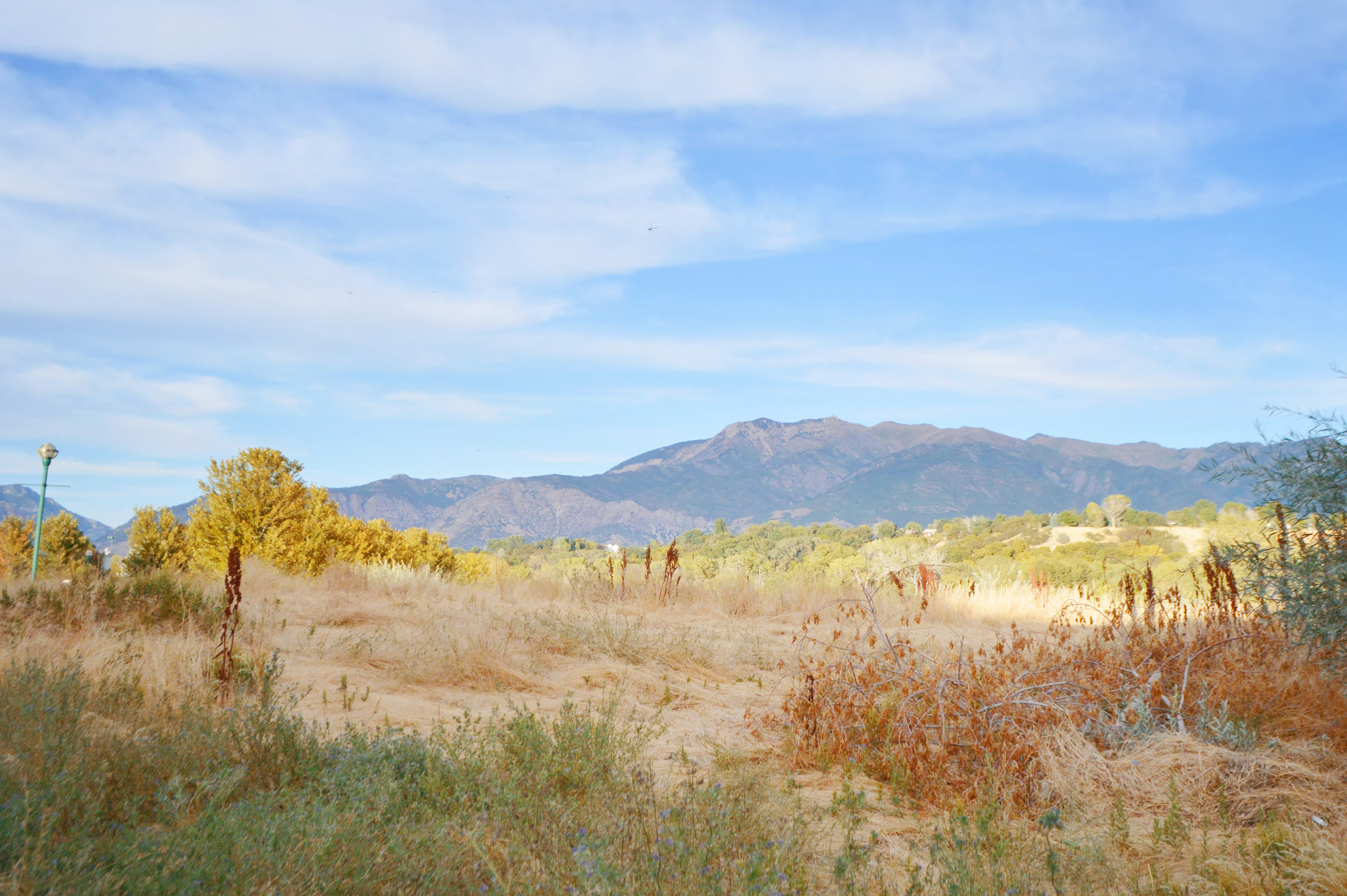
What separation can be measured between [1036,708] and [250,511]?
17454 millimetres

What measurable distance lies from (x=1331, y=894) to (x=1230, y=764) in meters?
1.37

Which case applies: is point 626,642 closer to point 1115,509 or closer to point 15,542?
point 15,542

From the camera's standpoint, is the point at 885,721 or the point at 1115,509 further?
the point at 1115,509

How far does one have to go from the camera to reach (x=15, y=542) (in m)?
35.8

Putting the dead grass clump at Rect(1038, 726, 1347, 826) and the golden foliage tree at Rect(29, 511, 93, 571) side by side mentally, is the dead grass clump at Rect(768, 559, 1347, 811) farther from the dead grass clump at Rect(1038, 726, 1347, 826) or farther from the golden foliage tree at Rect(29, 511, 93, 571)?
the golden foliage tree at Rect(29, 511, 93, 571)

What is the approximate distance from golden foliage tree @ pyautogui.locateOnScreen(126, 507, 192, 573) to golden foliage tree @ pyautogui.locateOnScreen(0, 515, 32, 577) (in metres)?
5.44

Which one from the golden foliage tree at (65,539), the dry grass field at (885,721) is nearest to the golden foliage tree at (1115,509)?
the dry grass field at (885,721)

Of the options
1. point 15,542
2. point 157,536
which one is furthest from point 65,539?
point 157,536

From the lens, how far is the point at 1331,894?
2.88 meters

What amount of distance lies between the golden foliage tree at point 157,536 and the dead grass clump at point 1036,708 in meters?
26.1

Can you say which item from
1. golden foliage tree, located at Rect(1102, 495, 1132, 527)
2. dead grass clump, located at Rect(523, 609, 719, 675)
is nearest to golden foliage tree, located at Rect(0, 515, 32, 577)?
dead grass clump, located at Rect(523, 609, 719, 675)

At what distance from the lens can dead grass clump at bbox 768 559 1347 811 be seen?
452cm

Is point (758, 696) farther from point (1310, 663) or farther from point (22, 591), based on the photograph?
point (22, 591)

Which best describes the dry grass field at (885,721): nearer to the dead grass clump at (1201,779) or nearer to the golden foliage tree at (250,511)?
the dead grass clump at (1201,779)
